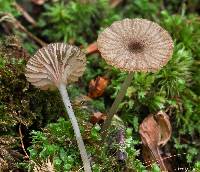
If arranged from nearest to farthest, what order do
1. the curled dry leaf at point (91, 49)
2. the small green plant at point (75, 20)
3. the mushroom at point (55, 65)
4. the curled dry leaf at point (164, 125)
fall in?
the mushroom at point (55, 65), the curled dry leaf at point (164, 125), the curled dry leaf at point (91, 49), the small green plant at point (75, 20)

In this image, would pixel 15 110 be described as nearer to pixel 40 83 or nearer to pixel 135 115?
pixel 40 83

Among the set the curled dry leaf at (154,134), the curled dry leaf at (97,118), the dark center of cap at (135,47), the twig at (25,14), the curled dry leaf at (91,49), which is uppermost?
A: the twig at (25,14)

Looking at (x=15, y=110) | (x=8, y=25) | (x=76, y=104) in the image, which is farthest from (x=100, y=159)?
(x=8, y=25)

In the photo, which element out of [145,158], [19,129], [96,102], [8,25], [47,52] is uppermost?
[8,25]

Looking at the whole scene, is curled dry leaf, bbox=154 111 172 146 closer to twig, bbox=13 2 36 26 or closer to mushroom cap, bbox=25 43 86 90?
mushroom cap, bbox=25 43 86 90

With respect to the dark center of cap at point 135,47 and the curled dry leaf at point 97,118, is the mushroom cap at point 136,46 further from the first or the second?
the curled dry leaf at point 97,118

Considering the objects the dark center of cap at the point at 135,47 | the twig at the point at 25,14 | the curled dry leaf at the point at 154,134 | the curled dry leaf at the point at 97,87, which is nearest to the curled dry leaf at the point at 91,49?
the curled dry leaf at the point at 97,87

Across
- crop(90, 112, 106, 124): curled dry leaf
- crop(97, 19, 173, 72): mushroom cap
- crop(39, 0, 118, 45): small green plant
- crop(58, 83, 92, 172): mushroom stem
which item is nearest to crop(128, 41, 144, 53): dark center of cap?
crop(97, 19, 173, 72): mushroom cap
